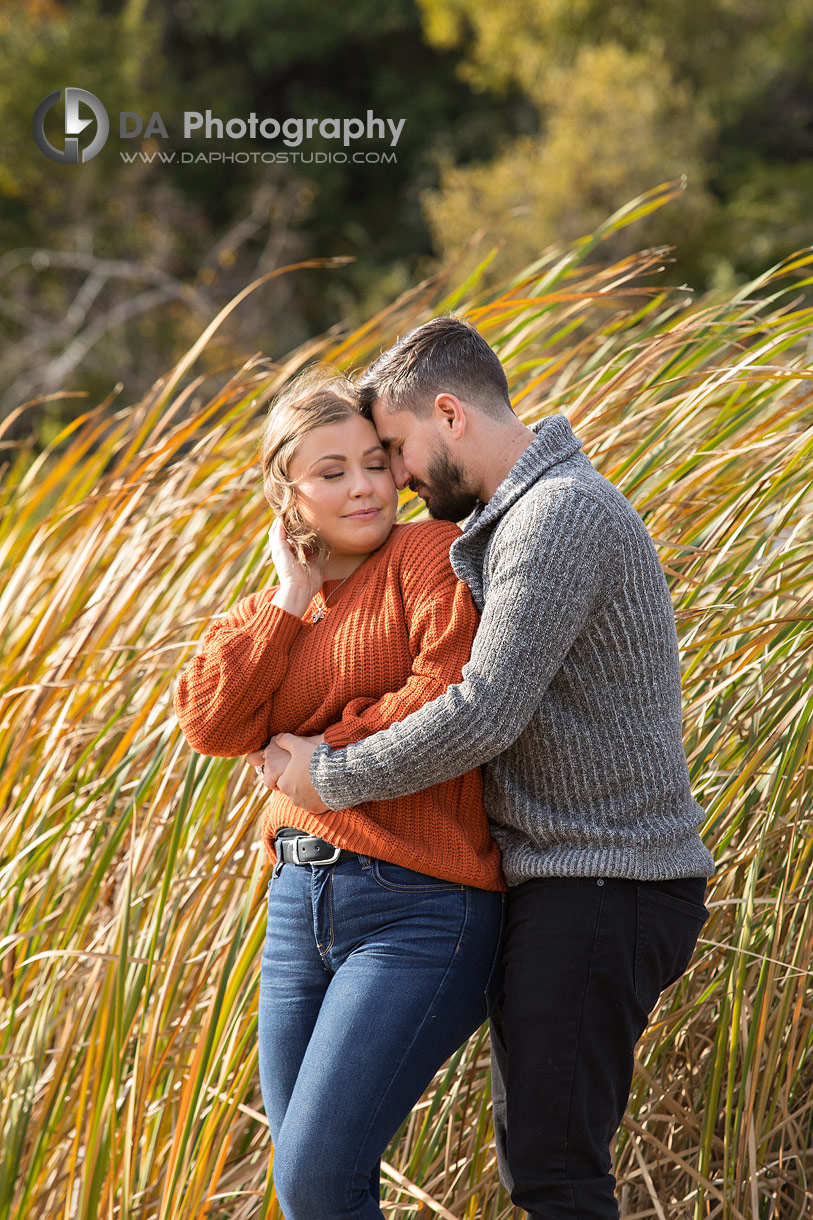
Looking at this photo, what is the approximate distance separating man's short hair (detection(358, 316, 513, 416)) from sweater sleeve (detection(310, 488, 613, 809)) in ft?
0.70

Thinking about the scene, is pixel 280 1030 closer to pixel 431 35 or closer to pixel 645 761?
pixel 645 761

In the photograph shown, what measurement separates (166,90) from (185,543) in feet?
40.4

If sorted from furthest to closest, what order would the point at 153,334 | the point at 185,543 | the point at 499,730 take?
the point at 153,334
the point at 185,543
the point at 499,730

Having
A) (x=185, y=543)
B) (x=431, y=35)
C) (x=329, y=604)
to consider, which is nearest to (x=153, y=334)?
(x=431, y=35)

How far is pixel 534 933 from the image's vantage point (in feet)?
4.31

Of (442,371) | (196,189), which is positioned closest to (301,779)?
(442,371)

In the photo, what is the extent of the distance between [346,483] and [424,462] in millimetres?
109

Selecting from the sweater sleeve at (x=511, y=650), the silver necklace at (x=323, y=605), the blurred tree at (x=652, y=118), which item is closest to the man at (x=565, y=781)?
the sweater sleeve at (x=511, y=650)

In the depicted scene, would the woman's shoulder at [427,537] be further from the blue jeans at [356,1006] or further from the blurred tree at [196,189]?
the blurred tree at [196,189]

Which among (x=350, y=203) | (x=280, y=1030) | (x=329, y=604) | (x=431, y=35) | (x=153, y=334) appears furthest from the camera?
(x=350, y=203)

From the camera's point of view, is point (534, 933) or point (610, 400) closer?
point (534, 933)

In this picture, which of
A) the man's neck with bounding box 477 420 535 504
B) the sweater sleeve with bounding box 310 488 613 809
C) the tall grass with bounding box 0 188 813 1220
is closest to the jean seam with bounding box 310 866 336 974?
the sweater sleeve with bounding box 310 488 613 809

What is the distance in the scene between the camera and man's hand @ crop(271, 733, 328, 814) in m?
1.36

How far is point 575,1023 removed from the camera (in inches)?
50.1
